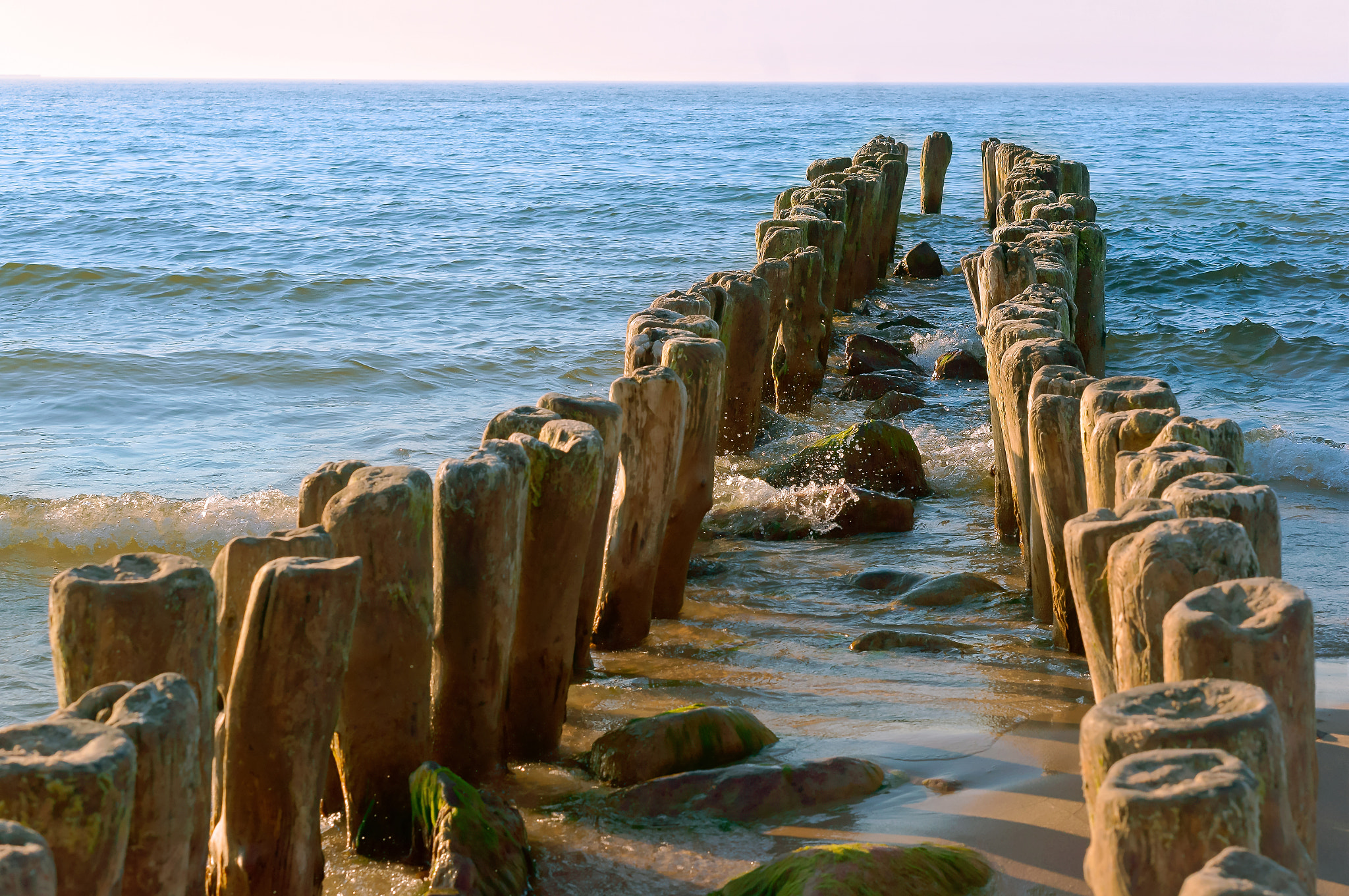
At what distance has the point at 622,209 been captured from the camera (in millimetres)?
24531

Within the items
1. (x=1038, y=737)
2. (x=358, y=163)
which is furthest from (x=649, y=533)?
(x=358, y=163)

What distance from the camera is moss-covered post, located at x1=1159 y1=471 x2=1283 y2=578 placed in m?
2.81

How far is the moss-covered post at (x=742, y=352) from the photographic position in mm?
7262

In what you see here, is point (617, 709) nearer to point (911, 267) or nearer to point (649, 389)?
point (649, 389)

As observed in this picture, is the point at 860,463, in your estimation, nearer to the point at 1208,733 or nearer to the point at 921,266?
the point at 1208,733

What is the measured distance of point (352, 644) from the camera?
128 inches

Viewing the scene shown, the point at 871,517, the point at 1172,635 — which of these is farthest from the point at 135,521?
the point at 1172,635

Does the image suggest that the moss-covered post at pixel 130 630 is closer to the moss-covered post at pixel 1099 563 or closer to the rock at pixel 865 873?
the rock at pixel 865 873

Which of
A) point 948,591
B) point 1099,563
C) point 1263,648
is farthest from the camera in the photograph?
point 948,591

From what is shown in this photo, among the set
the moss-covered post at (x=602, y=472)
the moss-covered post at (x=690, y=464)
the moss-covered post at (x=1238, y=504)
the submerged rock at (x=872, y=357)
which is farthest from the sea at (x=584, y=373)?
the moss-covered post at (x=1238, y=504)

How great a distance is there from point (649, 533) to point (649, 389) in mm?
629

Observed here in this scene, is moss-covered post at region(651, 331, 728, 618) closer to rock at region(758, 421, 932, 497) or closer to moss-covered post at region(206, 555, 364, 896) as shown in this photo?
rock at region(758, 421, 932, 497)

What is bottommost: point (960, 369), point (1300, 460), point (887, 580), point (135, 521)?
point (135, 521)

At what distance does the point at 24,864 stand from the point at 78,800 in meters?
0.32
